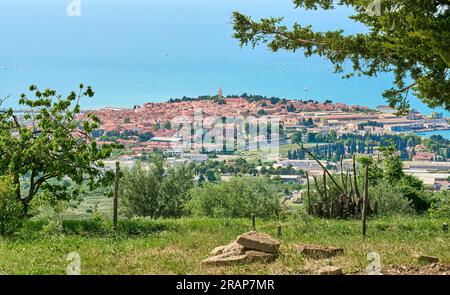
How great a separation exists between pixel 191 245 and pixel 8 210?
12.3 feet

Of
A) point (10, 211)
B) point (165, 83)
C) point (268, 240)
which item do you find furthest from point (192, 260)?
point (165, 83)

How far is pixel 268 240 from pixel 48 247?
13.1ft

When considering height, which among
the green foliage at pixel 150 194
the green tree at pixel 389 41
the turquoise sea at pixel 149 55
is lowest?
the green foliage at pixel 150 194

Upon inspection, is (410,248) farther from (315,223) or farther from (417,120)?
(417,120)

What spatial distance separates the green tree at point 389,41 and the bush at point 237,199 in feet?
27.4

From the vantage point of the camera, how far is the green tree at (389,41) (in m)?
9.11

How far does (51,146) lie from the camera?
15.1 meters

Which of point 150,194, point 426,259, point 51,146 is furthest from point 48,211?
point 150,194

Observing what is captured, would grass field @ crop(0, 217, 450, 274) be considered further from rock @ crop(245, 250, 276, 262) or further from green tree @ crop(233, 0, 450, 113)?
green tree @ crop(233, 0, 450, 113)

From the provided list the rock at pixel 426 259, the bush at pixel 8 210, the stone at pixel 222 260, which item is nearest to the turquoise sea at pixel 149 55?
the bush at pixel 8 210

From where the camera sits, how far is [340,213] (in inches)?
671

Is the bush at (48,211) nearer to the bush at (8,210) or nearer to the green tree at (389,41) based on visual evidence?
the bush at (8,210)

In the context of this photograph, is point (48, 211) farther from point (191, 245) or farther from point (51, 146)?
point (191, 245)

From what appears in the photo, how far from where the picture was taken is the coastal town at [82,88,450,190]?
37.7 m
